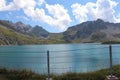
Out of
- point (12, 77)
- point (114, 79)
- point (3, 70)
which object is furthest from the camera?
point (3, 70)

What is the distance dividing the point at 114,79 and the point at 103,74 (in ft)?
9.73

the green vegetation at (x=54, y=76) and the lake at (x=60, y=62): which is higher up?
the green vegetation at (x=54, y=76)

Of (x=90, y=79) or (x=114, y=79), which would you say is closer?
(x=114, y=79)

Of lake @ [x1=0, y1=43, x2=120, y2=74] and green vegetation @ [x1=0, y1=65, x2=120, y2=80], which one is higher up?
green vegetation @ [x1=0, y1=65, x2=120, y2=80]

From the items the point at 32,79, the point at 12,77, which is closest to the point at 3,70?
the point at 12,77

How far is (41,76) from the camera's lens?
53.9 ft

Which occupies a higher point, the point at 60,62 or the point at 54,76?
the point at 54,76

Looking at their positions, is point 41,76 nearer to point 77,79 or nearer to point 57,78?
point 57,78

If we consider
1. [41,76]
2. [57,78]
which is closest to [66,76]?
[57,78]

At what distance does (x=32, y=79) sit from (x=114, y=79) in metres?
5.09

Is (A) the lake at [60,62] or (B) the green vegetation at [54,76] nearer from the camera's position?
(B) the green vegetation at [54,76]

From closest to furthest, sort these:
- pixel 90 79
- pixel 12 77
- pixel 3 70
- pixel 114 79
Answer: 1. pixel 114 79
2. pixel 90 79
3. pixel 12 77
4. pixel 3 70

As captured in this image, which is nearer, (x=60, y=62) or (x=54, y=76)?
(x=54, y=76)

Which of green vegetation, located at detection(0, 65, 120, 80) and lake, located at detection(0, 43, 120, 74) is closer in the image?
green vegetation, located at detection(0, 65, 120, 80)
